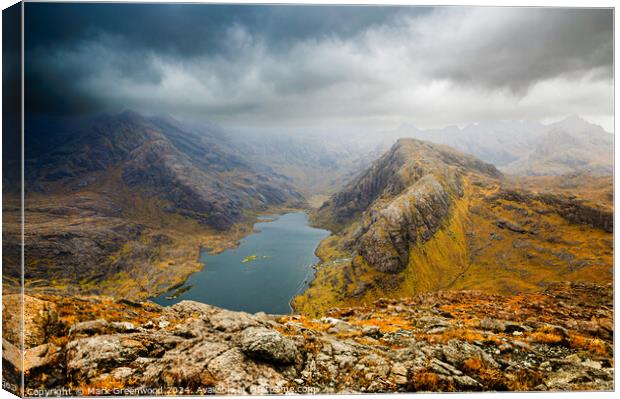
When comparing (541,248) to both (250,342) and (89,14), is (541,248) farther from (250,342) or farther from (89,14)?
(89,14)

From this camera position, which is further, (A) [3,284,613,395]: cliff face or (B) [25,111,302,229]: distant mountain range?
(B) [25,111,302,229]: distant mountain range

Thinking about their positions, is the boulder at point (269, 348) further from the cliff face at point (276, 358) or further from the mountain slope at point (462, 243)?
the mountain slope at point (462, 243)

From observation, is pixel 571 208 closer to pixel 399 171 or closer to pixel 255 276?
pixel 399 171

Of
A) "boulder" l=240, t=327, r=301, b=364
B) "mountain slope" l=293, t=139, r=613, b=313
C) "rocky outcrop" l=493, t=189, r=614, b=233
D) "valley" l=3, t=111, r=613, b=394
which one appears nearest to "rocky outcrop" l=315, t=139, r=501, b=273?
"mountain slope" l=293, t=139, r=613, b=313

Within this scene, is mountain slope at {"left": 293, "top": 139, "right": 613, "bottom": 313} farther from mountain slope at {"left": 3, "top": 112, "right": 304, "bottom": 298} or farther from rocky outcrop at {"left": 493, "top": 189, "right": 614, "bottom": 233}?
mountain slope at {"left": 3, "top": 112, "right": 304, "bottom": 298}

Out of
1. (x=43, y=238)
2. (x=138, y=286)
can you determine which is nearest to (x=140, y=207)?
(x=43, y=238)

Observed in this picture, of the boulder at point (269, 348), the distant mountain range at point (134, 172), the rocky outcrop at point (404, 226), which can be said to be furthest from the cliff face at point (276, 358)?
the distant mountain range at point (134, 172)
